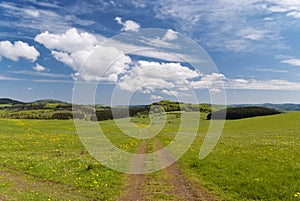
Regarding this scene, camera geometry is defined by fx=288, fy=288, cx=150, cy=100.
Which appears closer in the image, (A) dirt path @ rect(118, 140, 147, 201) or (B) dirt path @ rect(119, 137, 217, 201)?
(B) dirt path @ rect(119, 137, 217, 201)

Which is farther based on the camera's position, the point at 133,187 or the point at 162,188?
the point at 133,187

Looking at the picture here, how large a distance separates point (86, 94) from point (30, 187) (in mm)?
6586

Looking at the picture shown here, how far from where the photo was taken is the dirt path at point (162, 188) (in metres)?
13.6

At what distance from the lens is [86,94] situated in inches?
742

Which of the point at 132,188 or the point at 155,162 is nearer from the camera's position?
the point at 132,188

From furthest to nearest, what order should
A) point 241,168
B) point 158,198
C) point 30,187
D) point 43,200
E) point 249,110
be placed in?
point 249,110 → point 241,168 → point 30,187 → point 158,198 → point 43,200

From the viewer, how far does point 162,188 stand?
15.4 metres

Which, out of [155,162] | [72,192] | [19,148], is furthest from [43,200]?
[19,148]

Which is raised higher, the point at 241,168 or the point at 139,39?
the point at 139,39

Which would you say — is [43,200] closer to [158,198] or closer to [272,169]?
[158,198]

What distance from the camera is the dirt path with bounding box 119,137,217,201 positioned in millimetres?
13641

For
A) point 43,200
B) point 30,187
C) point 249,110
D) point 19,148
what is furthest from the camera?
point 249,110

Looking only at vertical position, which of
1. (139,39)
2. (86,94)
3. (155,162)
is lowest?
(155,162)

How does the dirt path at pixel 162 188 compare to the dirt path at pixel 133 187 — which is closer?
the dirt path at pixel 162 188
